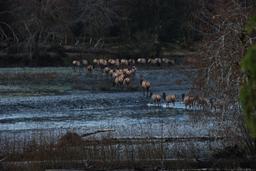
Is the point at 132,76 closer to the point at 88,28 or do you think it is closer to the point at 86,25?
the point at 88,28

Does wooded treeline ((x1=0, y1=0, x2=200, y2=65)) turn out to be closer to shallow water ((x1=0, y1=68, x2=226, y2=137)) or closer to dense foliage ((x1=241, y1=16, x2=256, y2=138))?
shallow water ((x1=0, y1=68, x2=226, y2=137))

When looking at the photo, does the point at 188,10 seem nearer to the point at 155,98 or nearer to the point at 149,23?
the point at 149,23

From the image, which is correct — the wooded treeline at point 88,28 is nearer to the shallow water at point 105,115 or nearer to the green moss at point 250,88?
the shallow water at point 105,115

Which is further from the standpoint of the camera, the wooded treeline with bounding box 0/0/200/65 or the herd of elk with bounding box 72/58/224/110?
the wooded treeline with bounding box 0/0/200/65

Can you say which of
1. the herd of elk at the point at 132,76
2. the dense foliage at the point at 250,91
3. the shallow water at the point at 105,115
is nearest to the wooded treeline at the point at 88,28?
the herd of elk at the point at 132,76

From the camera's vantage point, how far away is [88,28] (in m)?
67.4

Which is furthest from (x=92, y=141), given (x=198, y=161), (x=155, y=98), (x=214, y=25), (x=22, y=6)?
(x=22, y=6)

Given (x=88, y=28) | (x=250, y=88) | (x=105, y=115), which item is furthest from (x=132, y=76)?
(x=250, y=88)

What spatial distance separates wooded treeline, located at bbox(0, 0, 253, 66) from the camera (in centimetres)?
5931

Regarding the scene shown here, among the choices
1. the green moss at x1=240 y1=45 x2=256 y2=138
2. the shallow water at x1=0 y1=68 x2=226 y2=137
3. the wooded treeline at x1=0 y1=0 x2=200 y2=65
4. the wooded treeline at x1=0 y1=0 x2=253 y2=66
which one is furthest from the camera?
the wooded treeline at x1=0 y1=0 x2=200 y2=65

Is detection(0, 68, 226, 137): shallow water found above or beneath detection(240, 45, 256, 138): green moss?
beneath

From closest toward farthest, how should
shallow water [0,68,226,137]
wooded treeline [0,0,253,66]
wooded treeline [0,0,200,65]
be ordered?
shallow water [0,68,226,137] → wooded treeline [0,0,253,66] → wooded treeline [0,0,200,65]

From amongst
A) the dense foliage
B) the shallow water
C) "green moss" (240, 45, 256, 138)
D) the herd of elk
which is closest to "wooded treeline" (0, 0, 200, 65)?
the herd of elk

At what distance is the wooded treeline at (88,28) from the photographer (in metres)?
59.3
